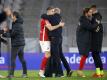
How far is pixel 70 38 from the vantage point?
25750 mm

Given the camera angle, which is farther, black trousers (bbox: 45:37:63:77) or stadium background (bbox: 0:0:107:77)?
stadium background (bbox: 0:0:107:77)

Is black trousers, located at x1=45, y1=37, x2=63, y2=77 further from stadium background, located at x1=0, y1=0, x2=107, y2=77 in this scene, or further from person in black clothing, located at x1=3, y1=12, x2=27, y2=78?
stadium background, located at x1=0, y1=0, x2=107, y2=77

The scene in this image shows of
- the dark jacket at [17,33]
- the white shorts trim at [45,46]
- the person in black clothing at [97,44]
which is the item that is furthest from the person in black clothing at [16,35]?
the person in black clothing at [97,44]

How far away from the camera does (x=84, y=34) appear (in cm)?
1694

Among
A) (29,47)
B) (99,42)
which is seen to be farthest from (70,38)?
(99,42)

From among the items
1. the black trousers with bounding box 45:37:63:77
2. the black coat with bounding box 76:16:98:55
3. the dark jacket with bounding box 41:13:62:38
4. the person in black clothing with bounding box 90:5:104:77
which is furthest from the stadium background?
the dark jacket with bounding box 41:13:62:38

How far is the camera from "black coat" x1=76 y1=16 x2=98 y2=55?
1669cm

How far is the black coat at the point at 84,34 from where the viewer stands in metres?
16.7

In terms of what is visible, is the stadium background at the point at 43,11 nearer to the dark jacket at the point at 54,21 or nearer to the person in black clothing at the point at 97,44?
the person in black clothing at the point at 97,44

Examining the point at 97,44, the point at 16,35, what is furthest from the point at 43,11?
the point at 16,35

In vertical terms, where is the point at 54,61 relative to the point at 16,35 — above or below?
below

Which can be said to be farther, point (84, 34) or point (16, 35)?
point (84, 34)

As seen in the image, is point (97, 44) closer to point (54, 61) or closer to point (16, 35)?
point (54, 61)

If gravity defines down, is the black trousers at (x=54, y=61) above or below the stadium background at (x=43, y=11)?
below
